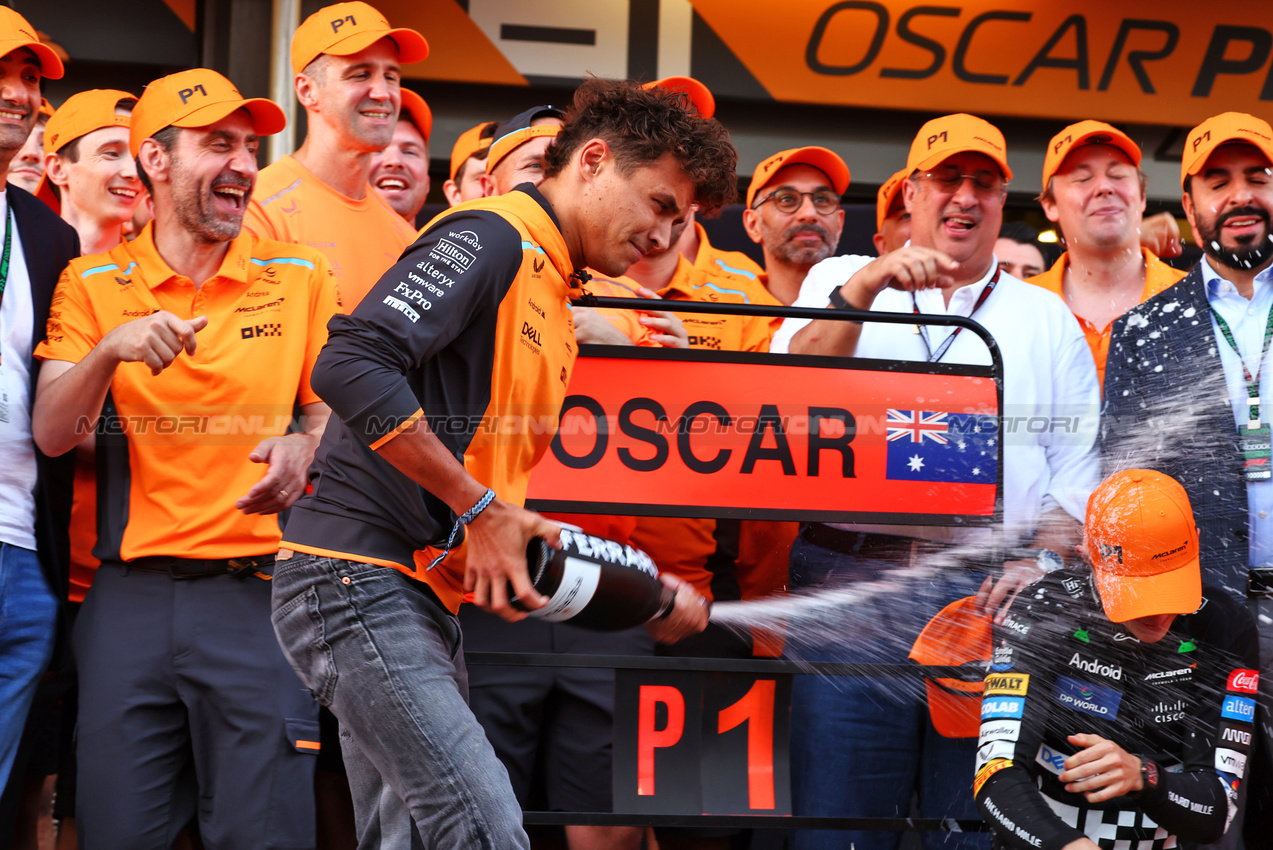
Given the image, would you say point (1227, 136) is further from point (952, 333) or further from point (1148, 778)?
point (1148, 778)

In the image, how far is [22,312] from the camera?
131 inches

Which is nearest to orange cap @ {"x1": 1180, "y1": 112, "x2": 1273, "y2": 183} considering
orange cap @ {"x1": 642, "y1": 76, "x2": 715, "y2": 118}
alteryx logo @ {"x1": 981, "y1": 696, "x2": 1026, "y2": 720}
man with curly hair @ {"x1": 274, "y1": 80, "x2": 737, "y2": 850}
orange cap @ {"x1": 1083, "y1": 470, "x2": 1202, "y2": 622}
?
orange cap @ {"x1": 1083, "y1": 470, "x2": 1202, "y2": 622}

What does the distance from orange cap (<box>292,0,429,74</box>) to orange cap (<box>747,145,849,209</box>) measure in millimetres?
1343

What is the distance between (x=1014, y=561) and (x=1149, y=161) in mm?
4956

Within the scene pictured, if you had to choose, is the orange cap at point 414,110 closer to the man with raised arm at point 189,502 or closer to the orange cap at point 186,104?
the orange cap at point 186,104

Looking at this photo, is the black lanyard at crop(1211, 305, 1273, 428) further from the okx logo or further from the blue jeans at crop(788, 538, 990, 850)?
the okx logo

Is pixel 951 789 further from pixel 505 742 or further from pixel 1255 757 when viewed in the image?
pixel 505 742

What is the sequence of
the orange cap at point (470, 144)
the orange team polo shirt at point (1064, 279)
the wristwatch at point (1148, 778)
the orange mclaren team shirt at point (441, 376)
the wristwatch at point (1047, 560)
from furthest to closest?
1. the orange cap at point (470, 144)
2. the orange team polo shirt at point (1064, 279)
3. the wristwatch at point (1047, 560)
4. the wristwatch at point (1148, 778)
5. the orange mclaren team shirt at point (441, 376)

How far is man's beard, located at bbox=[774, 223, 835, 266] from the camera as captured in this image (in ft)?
15.1

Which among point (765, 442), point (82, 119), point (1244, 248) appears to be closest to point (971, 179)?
point (1244, 248)

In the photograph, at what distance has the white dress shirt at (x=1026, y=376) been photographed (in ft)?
11.4

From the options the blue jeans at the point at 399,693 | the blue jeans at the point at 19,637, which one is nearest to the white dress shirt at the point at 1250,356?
the blue jeans at the point at 399,693

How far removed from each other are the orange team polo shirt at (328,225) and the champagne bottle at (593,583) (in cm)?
161

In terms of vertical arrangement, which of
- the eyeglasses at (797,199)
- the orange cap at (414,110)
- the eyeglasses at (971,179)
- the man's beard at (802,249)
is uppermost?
the orange cap at (414,110)
